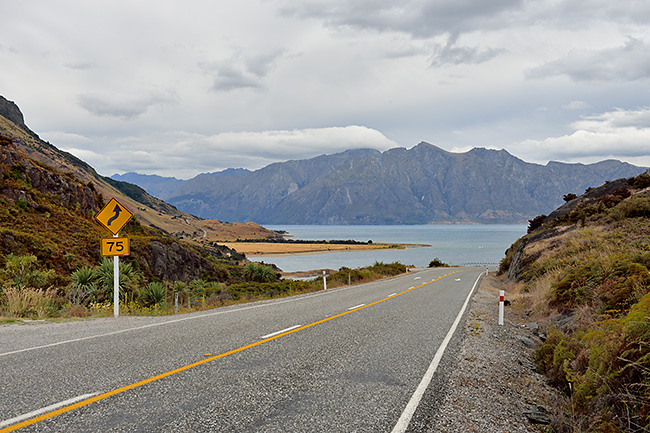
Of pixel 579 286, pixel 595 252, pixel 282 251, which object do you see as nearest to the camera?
pixel 579 286

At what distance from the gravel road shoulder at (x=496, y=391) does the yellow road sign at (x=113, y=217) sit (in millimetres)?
9900

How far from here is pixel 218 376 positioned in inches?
224

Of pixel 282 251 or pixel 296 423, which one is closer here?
pixel 296 423

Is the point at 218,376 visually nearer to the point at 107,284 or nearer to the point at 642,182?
the point at 107,284

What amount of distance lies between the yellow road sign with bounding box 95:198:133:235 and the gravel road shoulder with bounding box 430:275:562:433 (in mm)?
9900

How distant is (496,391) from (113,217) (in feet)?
35.9

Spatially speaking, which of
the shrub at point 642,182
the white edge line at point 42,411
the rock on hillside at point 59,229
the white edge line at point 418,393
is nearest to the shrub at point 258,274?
the rock on hillside at point 59,229

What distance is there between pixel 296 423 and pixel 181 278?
30318 mm

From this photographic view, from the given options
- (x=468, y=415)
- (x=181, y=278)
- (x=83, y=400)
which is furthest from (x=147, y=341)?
(x=181, y=278)

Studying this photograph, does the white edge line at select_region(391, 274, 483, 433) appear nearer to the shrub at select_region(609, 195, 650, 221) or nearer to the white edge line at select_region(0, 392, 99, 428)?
the white edge line at select_region(0, 392, 99, 428)

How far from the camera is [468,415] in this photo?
4.77m

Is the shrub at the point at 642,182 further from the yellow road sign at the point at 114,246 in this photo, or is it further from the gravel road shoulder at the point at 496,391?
the yellow road sign at the point at 114,246

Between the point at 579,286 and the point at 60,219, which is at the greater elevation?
the point at 60,219

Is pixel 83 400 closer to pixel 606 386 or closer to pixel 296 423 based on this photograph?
pixel 296 423
